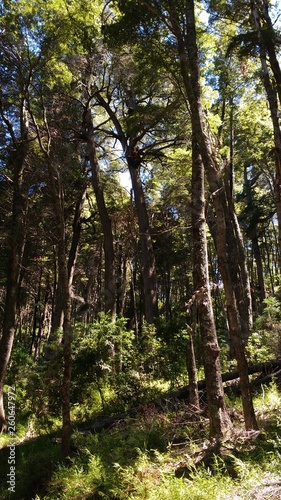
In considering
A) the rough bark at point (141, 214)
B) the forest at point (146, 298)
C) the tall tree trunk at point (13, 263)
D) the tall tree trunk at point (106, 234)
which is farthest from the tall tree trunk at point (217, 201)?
the rough bark at point (141, 214)

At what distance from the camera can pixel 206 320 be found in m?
5.54

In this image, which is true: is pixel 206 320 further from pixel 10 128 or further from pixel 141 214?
pixel 141 214

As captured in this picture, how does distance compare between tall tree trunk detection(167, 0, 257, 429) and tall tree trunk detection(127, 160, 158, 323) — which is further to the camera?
tall tree trunk detection(127, 160, 158, 323)

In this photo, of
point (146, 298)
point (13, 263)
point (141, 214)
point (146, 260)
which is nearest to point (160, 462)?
point (13, 263)

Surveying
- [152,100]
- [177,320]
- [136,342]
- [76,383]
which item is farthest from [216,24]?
[76,383]

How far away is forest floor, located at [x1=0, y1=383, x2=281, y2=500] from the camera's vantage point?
4.06 metres

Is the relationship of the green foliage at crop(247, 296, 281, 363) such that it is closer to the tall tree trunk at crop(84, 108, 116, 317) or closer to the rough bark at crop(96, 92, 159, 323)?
the rough bark at crop(96, 92, 159, 323)

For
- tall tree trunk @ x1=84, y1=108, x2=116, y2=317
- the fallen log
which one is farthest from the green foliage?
tall tree trunk @ x1=84, y1=108, x2=116, y2=317

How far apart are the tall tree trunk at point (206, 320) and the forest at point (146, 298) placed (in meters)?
0.02

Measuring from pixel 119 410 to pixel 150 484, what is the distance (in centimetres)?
452

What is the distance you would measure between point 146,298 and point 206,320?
8.26 m

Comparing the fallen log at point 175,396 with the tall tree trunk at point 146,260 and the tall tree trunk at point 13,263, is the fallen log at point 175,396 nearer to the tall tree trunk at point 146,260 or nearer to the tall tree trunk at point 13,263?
the tall tree trunk at point 13,263

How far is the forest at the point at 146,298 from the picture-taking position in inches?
206

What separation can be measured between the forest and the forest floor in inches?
1.2
